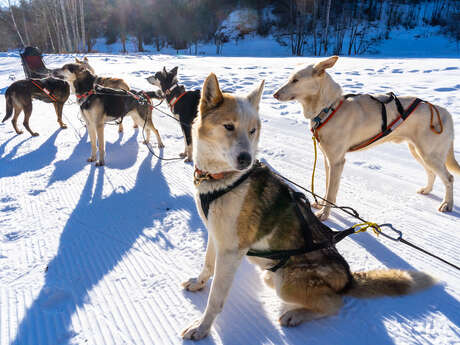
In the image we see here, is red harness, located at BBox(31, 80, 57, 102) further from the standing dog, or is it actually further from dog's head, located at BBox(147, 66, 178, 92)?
the standing dog

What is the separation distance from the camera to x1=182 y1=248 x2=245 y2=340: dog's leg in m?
1.90

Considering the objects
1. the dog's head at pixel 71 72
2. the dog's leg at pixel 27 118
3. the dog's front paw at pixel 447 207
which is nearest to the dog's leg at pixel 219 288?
the dog's front paw at pixel 447 207

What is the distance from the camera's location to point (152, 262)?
2.64 m

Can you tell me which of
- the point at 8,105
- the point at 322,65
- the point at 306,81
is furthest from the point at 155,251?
the point at 8,105

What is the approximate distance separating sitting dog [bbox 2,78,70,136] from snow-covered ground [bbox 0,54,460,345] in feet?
4.59

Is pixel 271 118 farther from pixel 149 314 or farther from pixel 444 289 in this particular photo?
pixel 149 314

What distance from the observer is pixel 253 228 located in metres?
1.95

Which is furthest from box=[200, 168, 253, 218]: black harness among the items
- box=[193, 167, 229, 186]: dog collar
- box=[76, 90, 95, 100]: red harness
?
box=[76, 90, 95, 100]: red harness

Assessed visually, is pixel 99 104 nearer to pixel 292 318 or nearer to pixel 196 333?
pixel 196 333

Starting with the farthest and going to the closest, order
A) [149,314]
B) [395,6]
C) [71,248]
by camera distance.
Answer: [395,6] < [71,248] < [149,314]

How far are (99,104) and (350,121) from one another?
448 cm

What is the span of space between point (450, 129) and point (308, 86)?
6.32ft

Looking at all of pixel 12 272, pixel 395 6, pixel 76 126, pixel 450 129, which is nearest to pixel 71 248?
pixel 12 272

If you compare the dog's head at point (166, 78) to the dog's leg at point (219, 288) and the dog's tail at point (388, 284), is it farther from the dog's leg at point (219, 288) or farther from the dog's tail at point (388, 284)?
the dog's tail at point (388, 284)
